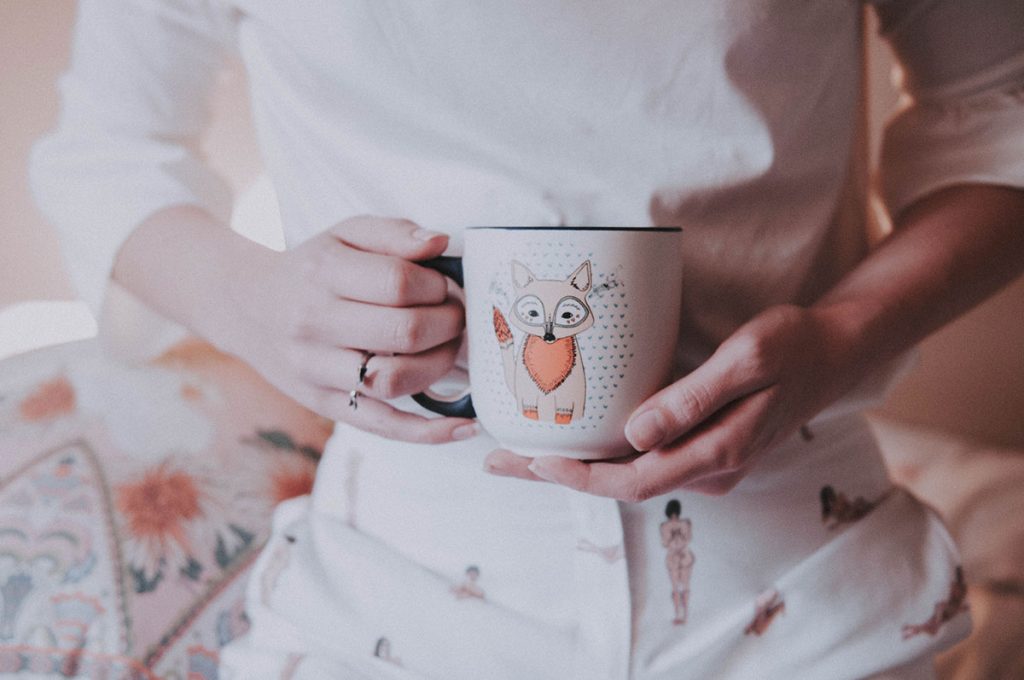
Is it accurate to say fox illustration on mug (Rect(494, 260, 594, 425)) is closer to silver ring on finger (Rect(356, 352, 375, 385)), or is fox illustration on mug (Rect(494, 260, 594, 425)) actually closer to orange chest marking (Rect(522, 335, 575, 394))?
orange chest marking (Rect(522, 335, 575, 394))

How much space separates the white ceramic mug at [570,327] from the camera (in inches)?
16.3

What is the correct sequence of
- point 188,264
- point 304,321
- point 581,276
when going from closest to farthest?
point 581,276
point 304,321
point 188,264

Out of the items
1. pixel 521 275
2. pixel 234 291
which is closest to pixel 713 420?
pixel 521 275

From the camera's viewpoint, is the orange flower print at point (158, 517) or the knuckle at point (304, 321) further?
the orange flower print at point (158, 517)

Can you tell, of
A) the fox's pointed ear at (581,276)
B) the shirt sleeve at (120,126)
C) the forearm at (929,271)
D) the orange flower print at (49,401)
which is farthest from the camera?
the orange flower print at (49,401)

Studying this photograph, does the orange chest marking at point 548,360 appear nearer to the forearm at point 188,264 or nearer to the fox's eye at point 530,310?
the fox's eye at point 530,310

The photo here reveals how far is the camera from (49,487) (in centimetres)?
79

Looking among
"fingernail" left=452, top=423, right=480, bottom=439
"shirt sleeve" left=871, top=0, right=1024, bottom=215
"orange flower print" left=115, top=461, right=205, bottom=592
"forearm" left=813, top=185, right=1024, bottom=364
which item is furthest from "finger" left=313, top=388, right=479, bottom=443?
"shirt sleeve" left=871, top=0, right=1024, bottom=215

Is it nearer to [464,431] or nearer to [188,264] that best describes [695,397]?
[464,431]

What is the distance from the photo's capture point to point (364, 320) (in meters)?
0.48

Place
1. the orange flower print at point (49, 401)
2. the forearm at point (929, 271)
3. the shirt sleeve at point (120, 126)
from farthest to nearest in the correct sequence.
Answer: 1. the orange flower print at point (49, 401)
2. the shirt sleeve at point (120, 126)
3. the forearm at point (929, 271)

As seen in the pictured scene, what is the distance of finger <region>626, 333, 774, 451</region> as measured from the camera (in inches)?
16.9

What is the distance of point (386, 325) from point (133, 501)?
0.50 meters

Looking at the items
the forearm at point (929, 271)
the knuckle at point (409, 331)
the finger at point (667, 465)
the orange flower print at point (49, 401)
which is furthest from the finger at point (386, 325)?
the orange flower print at point (49, 401)
